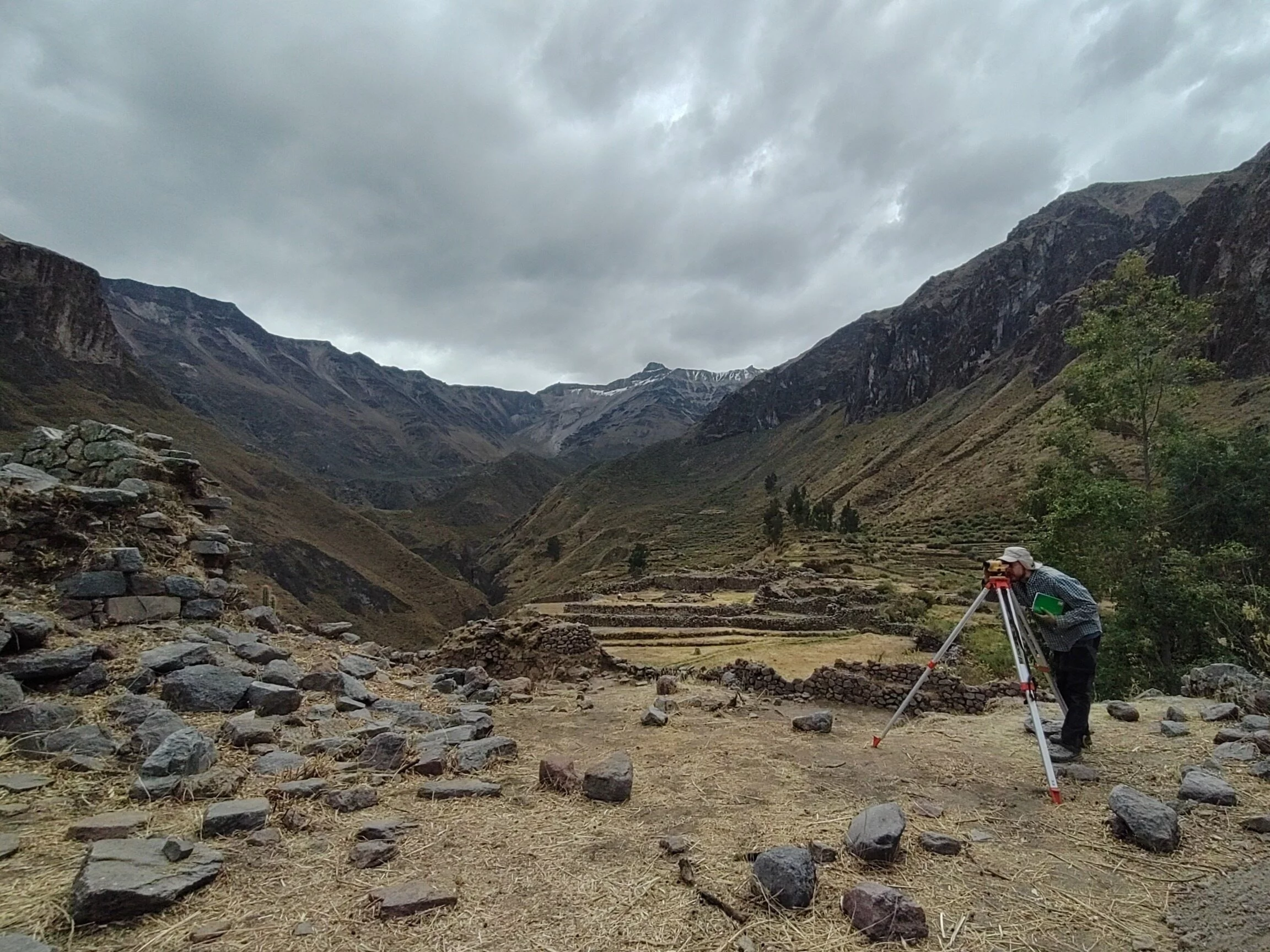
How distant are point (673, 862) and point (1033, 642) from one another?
4.92 meters

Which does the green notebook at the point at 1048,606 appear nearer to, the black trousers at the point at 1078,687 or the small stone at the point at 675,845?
the black trousers at the point at 1078,687

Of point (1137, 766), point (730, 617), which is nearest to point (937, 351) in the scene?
point (730, 617)

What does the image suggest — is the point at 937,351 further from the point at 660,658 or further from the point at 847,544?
the point at 660,658

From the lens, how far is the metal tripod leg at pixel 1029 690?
5.44 m

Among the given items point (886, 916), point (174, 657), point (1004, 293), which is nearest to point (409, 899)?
point (886, 916)

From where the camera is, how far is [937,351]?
174750 millimetres

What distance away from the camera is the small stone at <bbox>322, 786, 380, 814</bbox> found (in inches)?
196

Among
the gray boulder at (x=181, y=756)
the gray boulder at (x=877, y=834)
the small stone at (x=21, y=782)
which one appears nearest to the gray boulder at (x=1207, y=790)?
the gray boulder at (x=877, y=834)

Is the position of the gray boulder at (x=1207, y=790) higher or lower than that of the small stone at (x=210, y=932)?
lower

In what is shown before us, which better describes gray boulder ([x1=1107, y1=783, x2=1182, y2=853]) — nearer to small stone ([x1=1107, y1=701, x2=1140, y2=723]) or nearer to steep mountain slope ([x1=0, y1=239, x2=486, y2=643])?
small stone ([x1=1107, y1=701, x2=1140, y2=723])

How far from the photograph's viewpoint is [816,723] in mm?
8633

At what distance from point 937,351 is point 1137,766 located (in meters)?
190

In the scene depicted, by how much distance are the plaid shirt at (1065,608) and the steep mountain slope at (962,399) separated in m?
34.2

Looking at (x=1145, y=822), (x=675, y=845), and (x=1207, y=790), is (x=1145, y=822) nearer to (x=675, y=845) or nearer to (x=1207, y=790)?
(x=1207, y=790)
